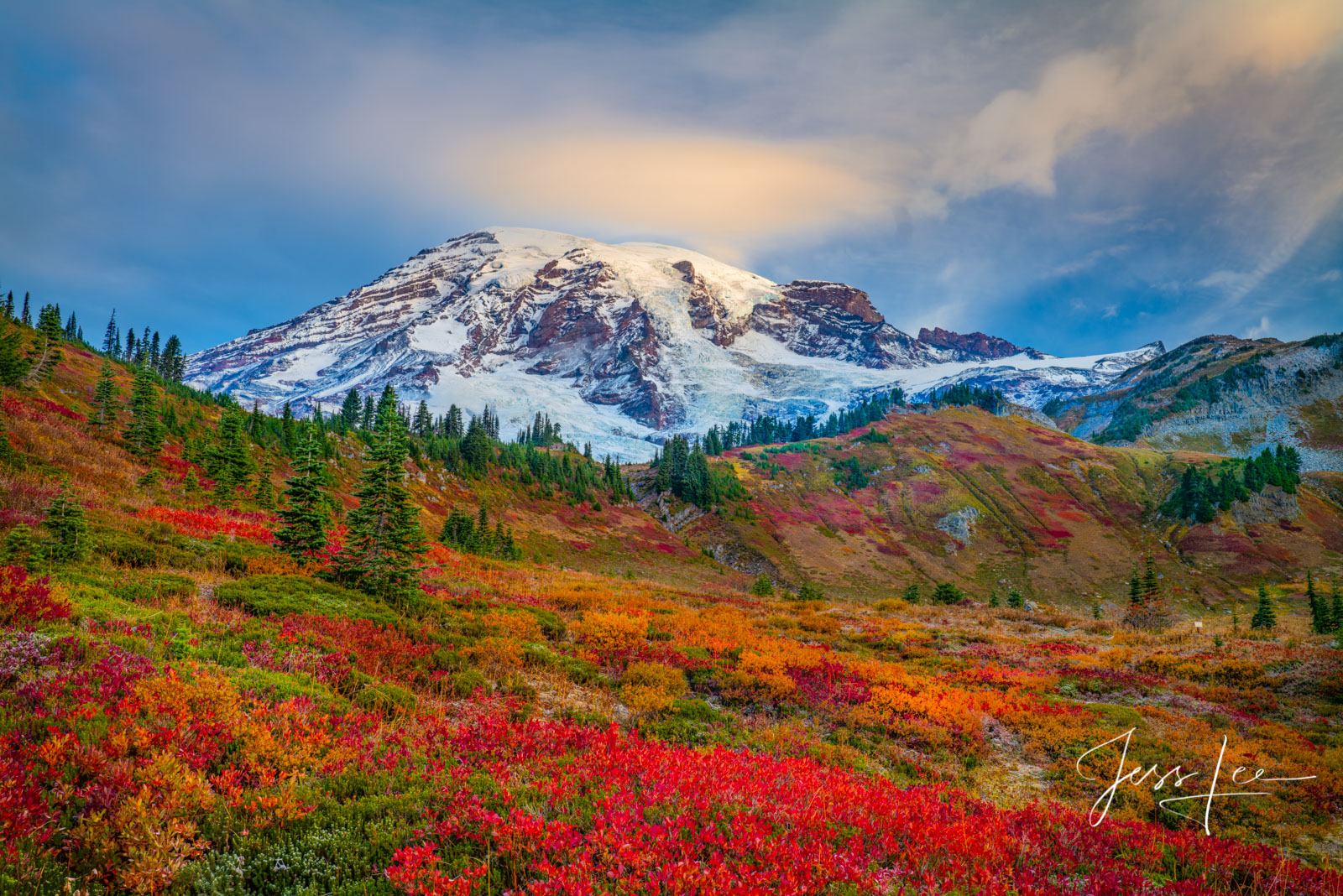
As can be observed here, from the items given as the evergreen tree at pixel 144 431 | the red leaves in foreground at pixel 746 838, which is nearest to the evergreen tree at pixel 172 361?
the evergreen tree at pixel 144 431

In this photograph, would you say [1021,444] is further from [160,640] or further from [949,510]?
[160,640]

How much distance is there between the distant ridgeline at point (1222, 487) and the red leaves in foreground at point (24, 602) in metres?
164

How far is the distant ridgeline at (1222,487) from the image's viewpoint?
389ft

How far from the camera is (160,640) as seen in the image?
10.2 m

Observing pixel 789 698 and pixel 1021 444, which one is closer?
pixel 789 698

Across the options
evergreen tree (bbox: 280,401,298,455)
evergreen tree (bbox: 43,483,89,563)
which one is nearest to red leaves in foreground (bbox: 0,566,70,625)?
evergreen tree (bbox: 43,483,89,563)

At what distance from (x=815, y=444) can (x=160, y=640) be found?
550ft

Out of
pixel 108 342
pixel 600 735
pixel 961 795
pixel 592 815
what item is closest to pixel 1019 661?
pixel 961 795

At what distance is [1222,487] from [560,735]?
166867mm

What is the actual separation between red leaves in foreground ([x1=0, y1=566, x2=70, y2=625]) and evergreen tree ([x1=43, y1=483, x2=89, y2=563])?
3.25 metres

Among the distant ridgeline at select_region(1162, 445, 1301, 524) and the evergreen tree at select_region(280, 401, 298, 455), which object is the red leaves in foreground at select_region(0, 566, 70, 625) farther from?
the distant ridgeline at select_region(1162, 445, 1301, 524)

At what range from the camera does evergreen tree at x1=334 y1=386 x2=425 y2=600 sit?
18125 mm
